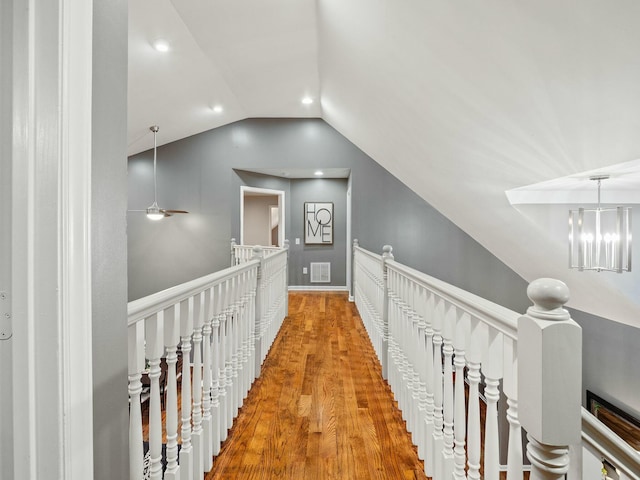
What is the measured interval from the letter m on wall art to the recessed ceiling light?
417cm

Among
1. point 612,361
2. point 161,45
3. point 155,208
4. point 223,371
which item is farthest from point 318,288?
point 223,371

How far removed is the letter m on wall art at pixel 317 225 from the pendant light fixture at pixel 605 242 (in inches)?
186

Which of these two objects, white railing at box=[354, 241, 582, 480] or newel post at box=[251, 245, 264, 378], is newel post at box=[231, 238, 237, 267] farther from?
white railing at box=[354, 241, 582, 480]

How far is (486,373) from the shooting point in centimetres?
95

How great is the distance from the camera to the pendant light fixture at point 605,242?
107 inches

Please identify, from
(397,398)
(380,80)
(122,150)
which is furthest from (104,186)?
(380,80)

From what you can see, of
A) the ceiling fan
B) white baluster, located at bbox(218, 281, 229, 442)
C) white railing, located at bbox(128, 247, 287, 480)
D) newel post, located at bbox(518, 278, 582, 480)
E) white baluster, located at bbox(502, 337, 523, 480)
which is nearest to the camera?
newel post, located at bbox(518, 278, 582, 480)

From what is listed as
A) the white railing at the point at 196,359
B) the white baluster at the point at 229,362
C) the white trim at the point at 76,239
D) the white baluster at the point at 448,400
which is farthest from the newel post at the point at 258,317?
the white trim at the point at 76,239

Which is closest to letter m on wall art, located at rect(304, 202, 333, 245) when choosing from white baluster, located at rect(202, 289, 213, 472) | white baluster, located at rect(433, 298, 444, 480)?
white baluster, located at rect(202, 289, 213, 472)

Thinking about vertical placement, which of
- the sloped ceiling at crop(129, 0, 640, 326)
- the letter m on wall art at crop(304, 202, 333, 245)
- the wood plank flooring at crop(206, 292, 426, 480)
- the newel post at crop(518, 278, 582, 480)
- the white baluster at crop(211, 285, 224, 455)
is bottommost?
the wood plank flooring at crop(206, 292, 426, 480)

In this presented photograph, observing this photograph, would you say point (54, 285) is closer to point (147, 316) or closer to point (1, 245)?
point (1, 245)

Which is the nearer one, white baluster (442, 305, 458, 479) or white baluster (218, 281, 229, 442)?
white baluster (442, 305, 458, 479)

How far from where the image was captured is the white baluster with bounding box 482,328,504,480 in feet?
3.05

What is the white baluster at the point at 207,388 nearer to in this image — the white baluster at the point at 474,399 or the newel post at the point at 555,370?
the white baluster at the point at 474,399
